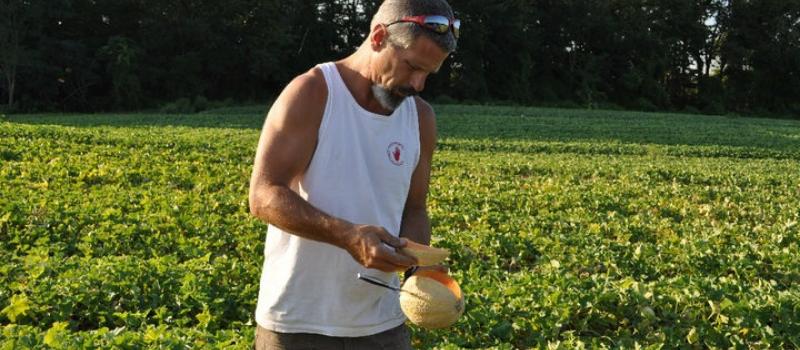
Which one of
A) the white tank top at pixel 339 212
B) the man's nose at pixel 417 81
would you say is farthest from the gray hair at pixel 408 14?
the white tank top at pixel 339 212

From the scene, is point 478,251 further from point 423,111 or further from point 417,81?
point 417,81

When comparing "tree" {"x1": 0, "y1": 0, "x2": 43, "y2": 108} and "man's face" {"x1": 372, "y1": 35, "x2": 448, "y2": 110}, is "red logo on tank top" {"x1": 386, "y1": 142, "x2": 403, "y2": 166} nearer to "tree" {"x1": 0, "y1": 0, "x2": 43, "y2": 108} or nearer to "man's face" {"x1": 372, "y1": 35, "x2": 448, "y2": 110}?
"man's face" {"x1": 372, "y1": 35, "x2": 448, "y2": 110}

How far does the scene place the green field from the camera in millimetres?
5621

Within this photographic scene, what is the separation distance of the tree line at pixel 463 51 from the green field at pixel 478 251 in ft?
110

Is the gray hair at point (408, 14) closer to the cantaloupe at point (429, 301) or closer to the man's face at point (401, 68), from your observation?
the man's face at point (401, 68)

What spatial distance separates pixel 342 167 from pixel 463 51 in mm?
58076

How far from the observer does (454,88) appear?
5838cm

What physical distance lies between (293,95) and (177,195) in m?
9.11

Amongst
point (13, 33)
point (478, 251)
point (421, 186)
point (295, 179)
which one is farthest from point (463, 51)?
point (295, 179)

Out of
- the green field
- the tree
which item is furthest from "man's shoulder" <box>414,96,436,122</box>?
the tree

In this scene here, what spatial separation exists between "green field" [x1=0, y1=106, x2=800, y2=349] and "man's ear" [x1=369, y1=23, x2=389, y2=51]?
2636mm

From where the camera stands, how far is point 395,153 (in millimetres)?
2672

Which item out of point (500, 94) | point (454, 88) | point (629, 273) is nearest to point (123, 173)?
point (629, 273)

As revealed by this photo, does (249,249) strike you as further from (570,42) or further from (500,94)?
(570,42)
